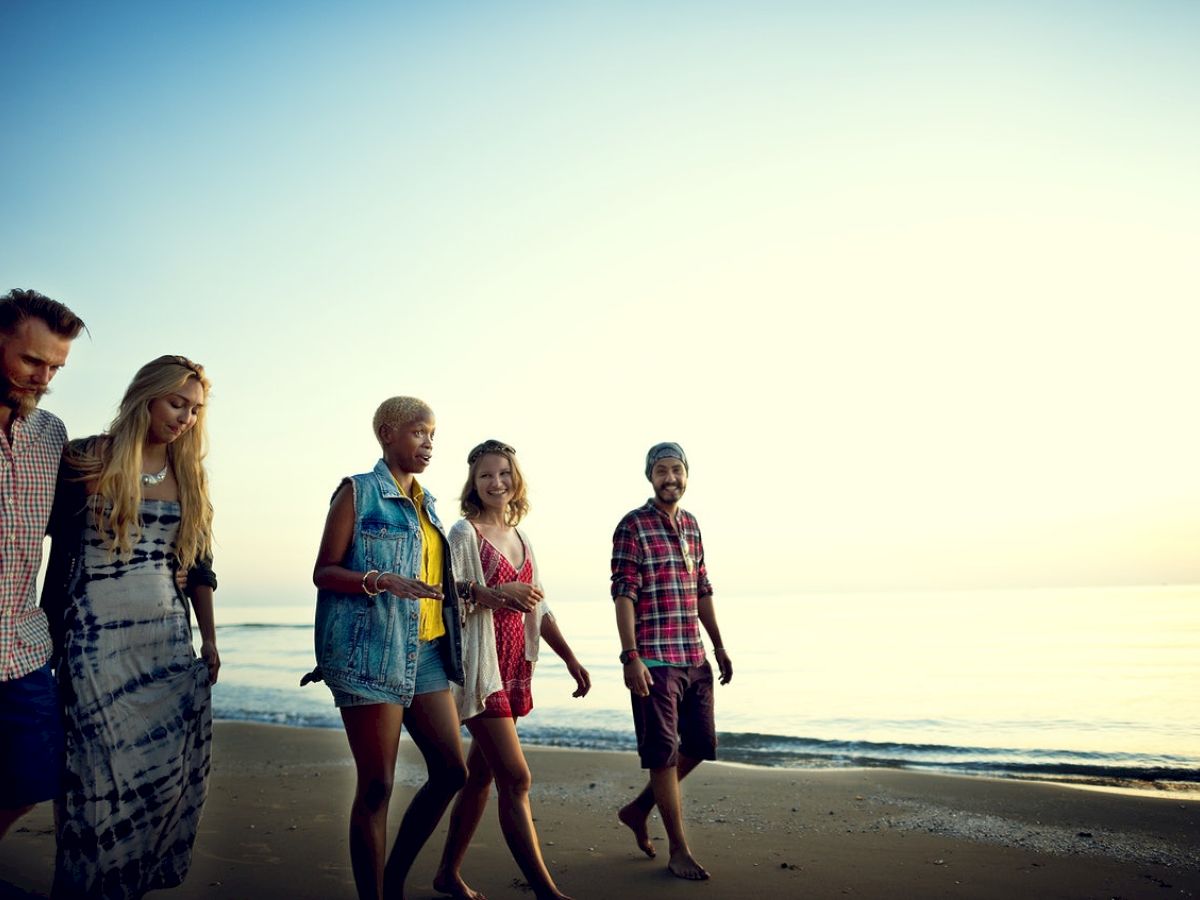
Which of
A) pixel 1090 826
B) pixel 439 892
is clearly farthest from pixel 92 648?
pixel 1090 826

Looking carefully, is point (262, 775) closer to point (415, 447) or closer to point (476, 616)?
point (476, 616)

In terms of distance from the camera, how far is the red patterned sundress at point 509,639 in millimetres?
4066

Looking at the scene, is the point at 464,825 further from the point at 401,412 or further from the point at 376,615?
the point at 401,412

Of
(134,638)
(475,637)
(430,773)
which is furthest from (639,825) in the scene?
(134,638)

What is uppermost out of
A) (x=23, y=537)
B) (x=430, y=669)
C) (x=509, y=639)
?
(x=23, y=537)

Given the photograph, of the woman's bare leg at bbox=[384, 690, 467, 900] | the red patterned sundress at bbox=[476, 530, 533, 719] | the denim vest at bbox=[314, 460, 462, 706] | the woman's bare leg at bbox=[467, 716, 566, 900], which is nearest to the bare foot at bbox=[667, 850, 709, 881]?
the woman's bare leg at bbox=[467, 716, 566, 900]

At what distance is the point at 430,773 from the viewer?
3.44 m

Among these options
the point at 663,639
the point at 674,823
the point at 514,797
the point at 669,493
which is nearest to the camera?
the point at 514,797

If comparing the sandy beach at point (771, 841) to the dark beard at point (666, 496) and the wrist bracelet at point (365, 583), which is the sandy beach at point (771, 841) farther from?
the dark beard at point (666, 496)

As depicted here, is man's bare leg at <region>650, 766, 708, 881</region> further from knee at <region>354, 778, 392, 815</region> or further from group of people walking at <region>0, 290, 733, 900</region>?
knee at <region>354, 778, 392, 815</region>

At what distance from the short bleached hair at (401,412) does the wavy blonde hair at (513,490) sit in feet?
2.27

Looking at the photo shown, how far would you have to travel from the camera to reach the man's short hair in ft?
8.86

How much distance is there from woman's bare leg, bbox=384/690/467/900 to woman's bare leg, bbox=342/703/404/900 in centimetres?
20

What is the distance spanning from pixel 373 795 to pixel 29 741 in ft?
3.79
